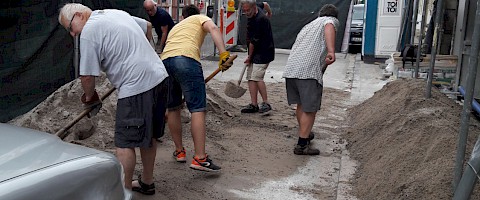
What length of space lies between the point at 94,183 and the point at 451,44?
24.8ft

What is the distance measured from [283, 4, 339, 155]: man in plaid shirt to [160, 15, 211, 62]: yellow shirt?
1.21 metres

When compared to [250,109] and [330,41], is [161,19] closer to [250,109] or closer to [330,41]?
[250,109]

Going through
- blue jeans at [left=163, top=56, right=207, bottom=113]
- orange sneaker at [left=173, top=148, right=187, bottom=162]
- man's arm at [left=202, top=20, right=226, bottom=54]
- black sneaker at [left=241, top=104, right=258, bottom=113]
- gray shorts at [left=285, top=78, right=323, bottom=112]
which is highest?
man's arm at [left=202, top=20, right=226, bottom=54]

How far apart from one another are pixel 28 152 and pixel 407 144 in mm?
3670

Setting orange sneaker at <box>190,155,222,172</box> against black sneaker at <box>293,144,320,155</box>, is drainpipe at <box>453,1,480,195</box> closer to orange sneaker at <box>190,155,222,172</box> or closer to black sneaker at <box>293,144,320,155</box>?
orange sneaker at <box>190,155,222,172</box>

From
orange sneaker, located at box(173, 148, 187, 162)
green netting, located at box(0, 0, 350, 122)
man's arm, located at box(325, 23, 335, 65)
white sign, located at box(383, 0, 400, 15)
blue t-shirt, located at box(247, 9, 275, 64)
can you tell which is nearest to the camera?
orange sneaker, located at box(173, 148, 187, 162)

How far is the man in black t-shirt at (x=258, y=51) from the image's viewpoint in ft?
25.6

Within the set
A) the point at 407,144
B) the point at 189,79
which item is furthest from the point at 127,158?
the point at 407,144

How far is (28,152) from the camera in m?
2.49

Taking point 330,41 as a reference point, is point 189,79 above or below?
below

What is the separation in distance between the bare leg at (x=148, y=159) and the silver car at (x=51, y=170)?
136 cm

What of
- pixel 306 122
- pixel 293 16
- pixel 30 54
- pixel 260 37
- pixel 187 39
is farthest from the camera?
pixel 293 16

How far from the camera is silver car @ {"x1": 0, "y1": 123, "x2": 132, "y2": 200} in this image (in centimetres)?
218

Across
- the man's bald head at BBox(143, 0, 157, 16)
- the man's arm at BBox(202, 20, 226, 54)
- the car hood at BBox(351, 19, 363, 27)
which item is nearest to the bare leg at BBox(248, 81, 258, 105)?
the man's bald head at BBox(143, 0, 157, 16)
